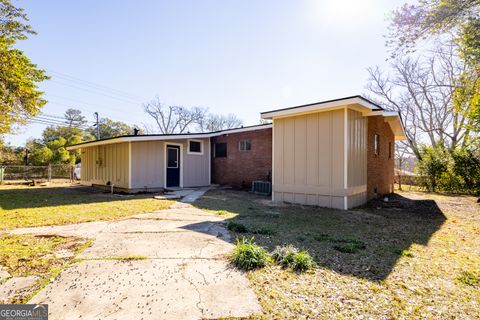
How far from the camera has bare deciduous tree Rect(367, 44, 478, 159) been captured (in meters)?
20.4

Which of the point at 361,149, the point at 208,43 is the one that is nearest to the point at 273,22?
the point at 208,43

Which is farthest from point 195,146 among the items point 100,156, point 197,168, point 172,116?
point 172,116

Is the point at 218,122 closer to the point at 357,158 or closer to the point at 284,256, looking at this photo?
the point at 357,158

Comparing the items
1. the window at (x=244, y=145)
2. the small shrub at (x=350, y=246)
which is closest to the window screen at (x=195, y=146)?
the window at (x=244, y=145)

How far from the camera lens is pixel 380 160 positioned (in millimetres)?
9562

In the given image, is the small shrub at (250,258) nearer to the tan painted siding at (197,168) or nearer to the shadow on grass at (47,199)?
the shadow on grass at (47,199)

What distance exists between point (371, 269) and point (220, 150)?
33.6 feet

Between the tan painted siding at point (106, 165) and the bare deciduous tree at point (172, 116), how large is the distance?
2361 cm

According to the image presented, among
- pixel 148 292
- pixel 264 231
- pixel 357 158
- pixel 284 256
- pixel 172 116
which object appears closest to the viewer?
pixel 148 292

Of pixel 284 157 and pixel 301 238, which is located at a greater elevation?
pixel 284 157

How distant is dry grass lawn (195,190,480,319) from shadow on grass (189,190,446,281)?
14 mm

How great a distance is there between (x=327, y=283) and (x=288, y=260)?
1.86ft

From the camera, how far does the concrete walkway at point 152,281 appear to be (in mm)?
1948

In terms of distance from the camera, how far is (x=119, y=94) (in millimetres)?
31172
